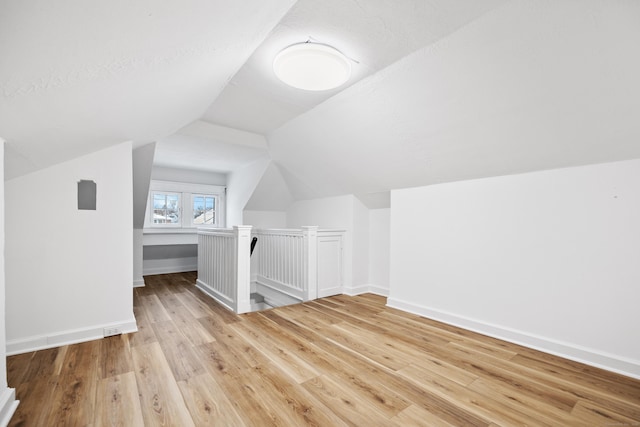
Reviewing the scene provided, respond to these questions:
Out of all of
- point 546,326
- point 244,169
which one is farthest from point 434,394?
point 244,169

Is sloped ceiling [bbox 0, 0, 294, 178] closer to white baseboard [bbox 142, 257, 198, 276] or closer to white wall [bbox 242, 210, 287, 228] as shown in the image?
white wall [bbox 242, 210, 287, 228]

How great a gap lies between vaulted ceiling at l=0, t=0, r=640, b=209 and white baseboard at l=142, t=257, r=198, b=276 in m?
3.48

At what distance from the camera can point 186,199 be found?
5.92 meters

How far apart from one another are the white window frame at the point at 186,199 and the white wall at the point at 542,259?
4427 mm

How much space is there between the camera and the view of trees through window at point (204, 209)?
608 centimetres

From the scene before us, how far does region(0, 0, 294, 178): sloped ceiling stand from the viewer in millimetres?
818

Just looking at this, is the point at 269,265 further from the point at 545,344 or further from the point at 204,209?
the point at 545,344

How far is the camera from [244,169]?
5.48 m

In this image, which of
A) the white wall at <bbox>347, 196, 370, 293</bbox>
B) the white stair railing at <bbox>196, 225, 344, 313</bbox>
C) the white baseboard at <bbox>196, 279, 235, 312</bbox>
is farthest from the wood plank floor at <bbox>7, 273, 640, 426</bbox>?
the white wall at <bbox>347, 196, 370, 293</bbox>

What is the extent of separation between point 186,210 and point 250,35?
16.7ft

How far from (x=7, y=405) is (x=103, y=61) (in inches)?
70.4

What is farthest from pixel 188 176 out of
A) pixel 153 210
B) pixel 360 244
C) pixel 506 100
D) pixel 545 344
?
pixel 545 344

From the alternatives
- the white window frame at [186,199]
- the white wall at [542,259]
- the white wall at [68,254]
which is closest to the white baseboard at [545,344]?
the white wall at [542,259]

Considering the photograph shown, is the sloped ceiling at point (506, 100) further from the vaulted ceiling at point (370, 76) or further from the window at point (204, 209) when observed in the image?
the window at point (204, 209)
